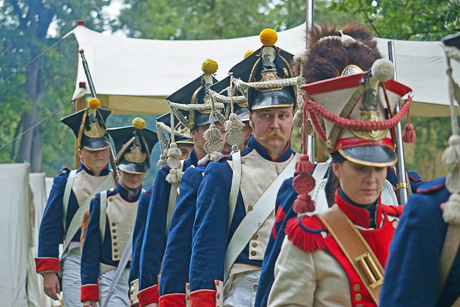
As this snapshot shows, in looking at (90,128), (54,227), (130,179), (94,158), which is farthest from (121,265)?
(90,128)

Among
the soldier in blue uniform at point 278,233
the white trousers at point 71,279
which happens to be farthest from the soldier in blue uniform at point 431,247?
the white trousers at point 71,279

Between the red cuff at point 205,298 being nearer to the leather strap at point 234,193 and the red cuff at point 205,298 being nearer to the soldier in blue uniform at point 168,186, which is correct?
the leather strap at point 234,193

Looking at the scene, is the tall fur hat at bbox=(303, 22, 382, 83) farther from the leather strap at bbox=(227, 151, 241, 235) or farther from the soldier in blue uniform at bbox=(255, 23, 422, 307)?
the leather strap at bbox=(227, 151, 241, 235)

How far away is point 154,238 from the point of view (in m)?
6.13

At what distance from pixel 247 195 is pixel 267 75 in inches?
28.8

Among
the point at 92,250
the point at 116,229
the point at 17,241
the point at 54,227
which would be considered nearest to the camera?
the point at 92,250

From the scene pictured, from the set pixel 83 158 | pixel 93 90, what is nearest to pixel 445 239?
pixel 83 158

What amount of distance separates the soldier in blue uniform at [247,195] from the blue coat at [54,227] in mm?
3866

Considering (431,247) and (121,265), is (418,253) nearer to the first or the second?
(431,247)

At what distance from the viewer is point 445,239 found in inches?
102

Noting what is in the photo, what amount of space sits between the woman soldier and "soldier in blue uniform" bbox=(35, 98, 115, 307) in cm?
525

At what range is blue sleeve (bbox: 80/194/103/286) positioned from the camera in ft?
24.2

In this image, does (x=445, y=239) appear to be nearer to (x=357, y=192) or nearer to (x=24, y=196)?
(x=357, y=192)

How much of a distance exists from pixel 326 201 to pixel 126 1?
935 inches
